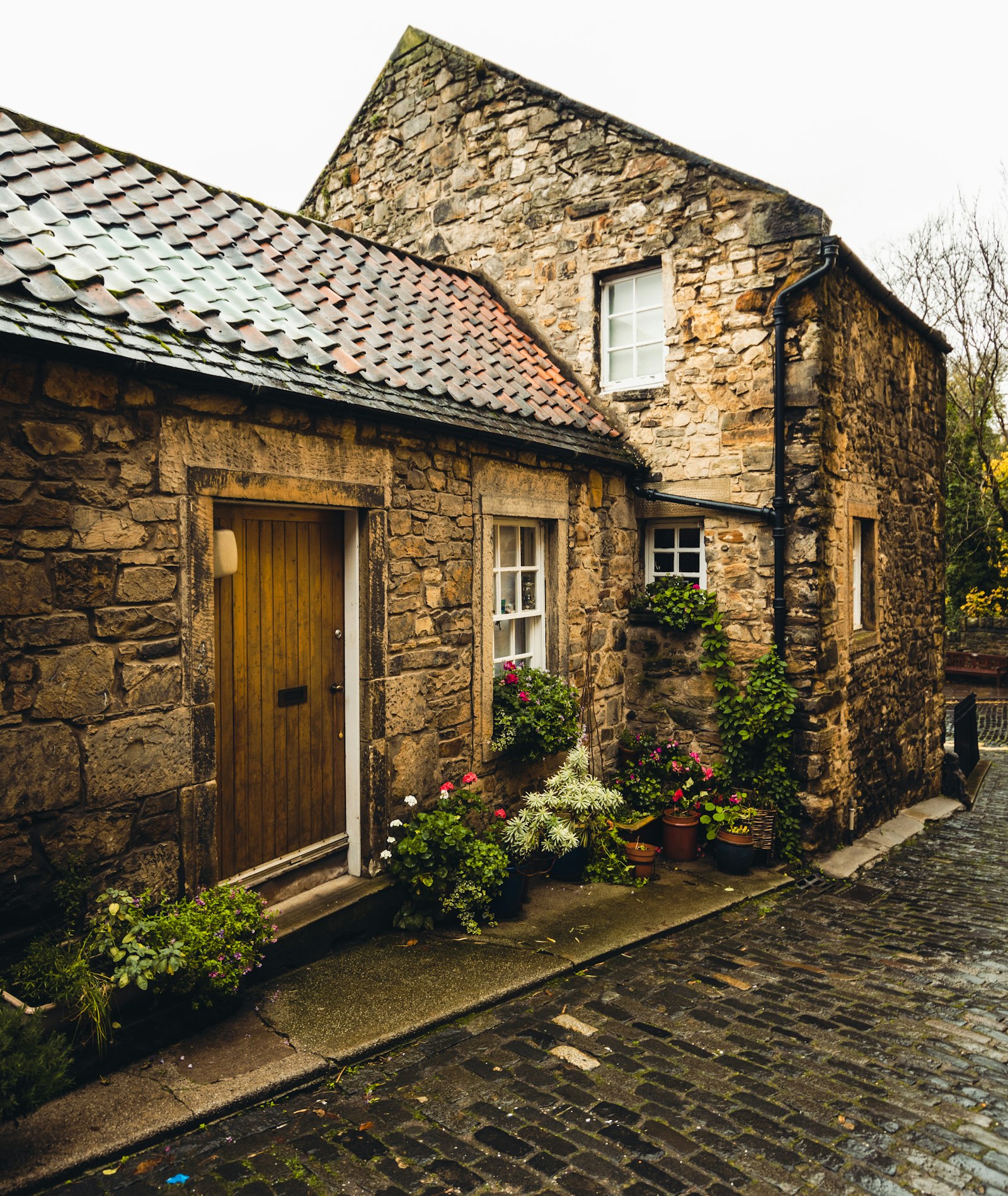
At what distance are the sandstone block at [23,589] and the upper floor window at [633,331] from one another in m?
6.06

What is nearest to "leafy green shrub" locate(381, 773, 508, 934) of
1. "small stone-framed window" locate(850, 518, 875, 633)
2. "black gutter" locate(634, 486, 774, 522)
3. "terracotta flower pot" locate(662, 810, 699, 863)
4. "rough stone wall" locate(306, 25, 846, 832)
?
"terracotta flower pot" locate(662, 810, 699, 863)

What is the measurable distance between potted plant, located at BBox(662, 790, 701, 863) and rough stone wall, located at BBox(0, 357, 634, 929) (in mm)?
3017

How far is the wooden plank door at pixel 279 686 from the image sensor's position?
4719mm

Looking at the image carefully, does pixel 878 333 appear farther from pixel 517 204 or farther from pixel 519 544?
pixel 519 544

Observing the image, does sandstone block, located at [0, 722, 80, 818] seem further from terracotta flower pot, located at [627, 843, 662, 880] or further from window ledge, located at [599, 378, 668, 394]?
window ledge, located at [599, 378, 668, 394]

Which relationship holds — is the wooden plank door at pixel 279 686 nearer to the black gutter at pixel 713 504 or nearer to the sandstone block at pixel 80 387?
the sandstone block at pixel 80 387

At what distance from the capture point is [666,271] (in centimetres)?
797

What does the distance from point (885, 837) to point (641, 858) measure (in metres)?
3.66

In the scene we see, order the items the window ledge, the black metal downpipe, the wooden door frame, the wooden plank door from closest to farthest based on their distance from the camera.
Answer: the wooden plank door < the wooden door frame < the black metal downpipe < the window ledge

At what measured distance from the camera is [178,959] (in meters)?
3.66

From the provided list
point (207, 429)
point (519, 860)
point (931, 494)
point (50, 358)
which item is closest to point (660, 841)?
point (519, 860)

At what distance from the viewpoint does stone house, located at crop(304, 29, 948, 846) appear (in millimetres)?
7449

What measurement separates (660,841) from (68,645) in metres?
5.54

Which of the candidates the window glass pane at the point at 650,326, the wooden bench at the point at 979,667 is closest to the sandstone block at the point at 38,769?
the window glass pane at the point at 650,326
